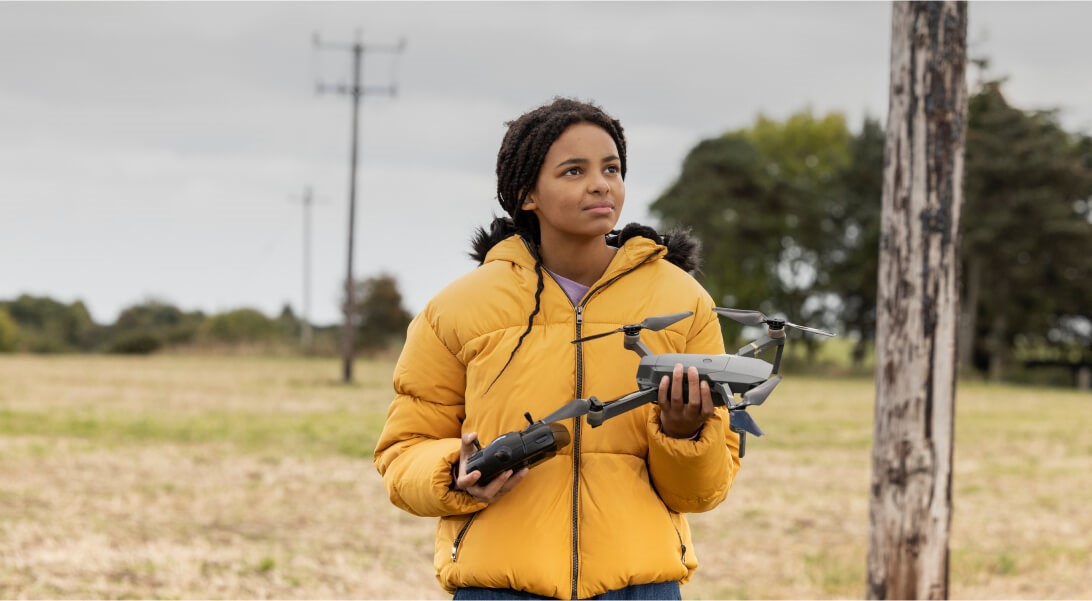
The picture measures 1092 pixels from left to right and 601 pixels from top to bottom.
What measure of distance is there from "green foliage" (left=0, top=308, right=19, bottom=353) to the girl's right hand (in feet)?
160

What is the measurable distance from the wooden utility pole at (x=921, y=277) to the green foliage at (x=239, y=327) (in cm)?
3909

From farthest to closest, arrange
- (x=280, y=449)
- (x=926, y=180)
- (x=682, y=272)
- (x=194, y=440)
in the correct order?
(x=194, y=440) → (x=280, y=449) → (x=926, y=180) → (x=682, y=272)

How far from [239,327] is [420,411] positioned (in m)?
44.3

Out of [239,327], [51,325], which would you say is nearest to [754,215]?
[239,327]

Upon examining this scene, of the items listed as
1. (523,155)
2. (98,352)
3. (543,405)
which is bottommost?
(98,352)

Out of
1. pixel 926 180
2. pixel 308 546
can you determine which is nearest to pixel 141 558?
pixel 308 546

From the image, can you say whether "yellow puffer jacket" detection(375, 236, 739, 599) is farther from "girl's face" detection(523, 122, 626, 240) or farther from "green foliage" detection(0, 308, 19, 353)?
"green foliage" detection(0, 308, 19, 353)

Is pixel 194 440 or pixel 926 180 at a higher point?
pixel 926 180

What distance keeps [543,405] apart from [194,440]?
1184 cm

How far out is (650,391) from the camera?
219 cm

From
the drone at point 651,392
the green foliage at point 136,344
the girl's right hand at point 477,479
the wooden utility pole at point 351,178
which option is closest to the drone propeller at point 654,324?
the drone at point 651,392

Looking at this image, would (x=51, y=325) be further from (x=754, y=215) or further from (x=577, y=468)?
A: (x=577, y=468)

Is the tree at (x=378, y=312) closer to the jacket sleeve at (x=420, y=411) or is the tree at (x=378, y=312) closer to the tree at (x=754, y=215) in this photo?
the tree at (x=754, y=215)

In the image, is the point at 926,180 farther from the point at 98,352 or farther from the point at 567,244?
the point at 98,352
